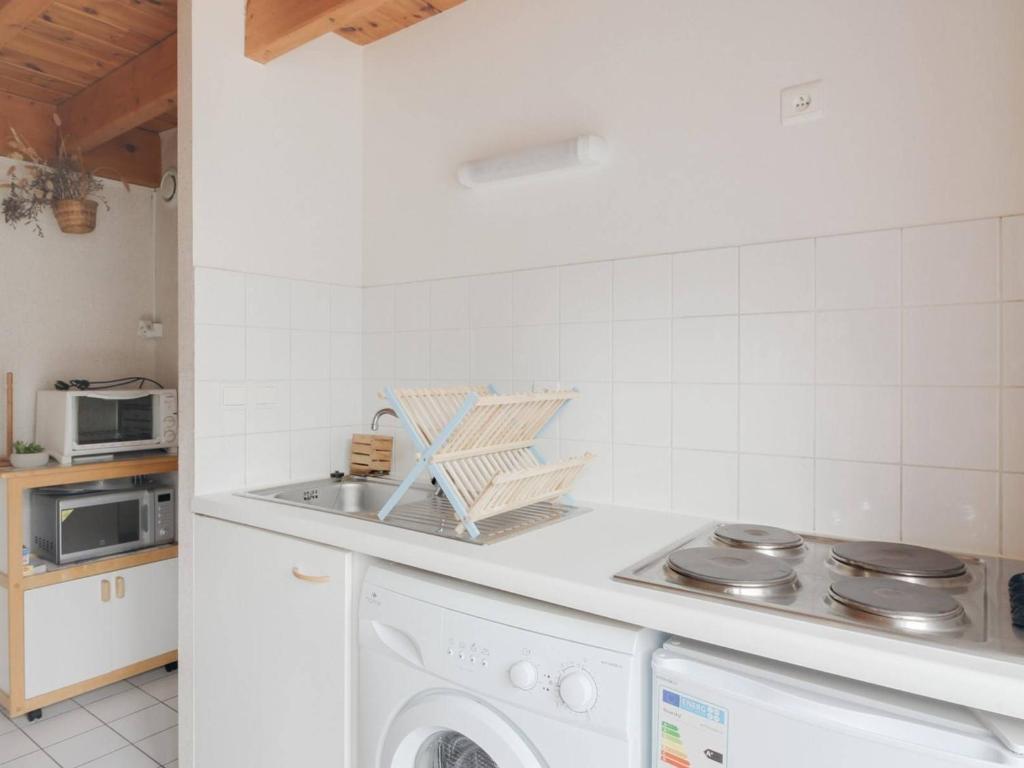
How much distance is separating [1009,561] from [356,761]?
1357 millimetres

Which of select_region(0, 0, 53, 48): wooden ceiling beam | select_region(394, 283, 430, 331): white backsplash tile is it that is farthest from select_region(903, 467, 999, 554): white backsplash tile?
select_region(0, 0, 53, 48): wooden ceiling beam

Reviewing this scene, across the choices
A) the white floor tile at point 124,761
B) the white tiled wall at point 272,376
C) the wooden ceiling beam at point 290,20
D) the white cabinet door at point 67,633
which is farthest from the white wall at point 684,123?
the white floor tile at point 124,761

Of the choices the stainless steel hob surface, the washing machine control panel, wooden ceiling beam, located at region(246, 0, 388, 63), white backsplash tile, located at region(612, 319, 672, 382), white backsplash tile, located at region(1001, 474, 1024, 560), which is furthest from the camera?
wooden ceiling beam, located at region(246, 0, 388, 63)

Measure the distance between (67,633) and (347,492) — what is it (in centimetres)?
128

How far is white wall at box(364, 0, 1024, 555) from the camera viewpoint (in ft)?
4.16

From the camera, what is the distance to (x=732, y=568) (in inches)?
43.8

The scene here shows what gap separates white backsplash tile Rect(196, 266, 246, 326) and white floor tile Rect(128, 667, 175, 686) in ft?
5.46

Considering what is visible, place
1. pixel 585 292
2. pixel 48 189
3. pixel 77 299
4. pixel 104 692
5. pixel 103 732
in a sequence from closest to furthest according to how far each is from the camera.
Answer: pixel 585 292 → pixel 103 732 → pixel 104 692 → pixel 48 189 → pixel 77 299

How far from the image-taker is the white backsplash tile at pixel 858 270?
4.41 feet

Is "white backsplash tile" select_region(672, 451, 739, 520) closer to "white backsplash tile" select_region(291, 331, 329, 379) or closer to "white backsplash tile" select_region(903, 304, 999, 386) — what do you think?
"white backsplash tile" select_region(903, 304, 999, 386)

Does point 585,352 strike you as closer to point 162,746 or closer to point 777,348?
point 777,348

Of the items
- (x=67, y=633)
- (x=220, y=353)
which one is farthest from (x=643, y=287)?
(x=67, y=633)

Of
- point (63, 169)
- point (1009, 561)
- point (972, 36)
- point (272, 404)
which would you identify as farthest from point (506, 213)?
point (63, 169)

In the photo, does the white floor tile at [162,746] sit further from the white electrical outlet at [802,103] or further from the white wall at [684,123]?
the white electrical outlet at [802,103]
